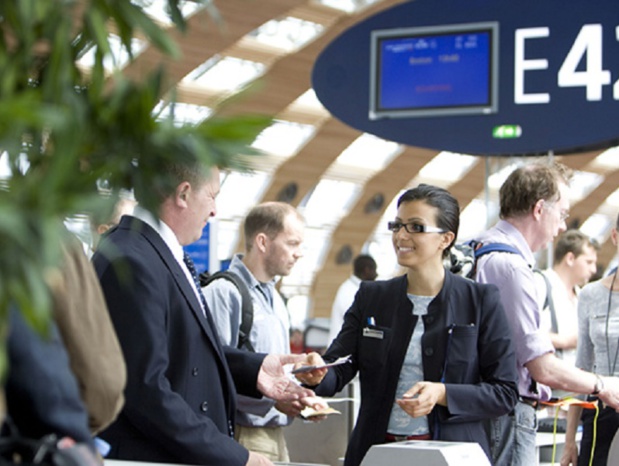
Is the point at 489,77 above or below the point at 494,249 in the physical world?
above

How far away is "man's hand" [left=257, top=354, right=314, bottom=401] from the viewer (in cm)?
368

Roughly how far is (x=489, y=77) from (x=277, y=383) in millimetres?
6358

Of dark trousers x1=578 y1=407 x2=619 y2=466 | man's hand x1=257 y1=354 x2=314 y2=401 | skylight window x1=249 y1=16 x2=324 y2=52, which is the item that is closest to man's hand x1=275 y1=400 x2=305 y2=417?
man's hand x1=257 y1=354 x2=314 y2=401

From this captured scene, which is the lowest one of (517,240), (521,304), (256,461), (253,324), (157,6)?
(256,461)

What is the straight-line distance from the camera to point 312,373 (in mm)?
3732

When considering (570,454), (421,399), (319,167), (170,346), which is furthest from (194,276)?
(319,167)

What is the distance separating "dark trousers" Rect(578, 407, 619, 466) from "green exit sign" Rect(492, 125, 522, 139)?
17.2ft

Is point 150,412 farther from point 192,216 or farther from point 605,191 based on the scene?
point 605,191

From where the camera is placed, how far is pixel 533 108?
9.30m

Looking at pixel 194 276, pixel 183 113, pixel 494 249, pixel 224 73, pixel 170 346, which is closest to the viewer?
pixel 183 113

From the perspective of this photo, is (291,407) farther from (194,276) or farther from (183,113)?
(183,113)

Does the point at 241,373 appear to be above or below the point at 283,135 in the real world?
below

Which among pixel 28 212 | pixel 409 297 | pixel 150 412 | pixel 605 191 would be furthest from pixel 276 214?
pixel 605 191

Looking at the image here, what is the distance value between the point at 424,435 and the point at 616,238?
5.02 feet
